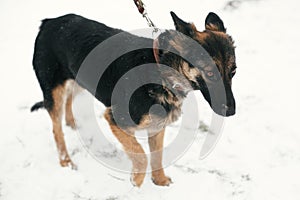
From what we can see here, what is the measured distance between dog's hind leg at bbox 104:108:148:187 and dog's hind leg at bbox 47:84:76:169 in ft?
2.94

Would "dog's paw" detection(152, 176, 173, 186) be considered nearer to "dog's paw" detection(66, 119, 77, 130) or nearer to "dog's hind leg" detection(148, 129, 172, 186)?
"dog's hind leg" detection(148, 129, 172, 186)

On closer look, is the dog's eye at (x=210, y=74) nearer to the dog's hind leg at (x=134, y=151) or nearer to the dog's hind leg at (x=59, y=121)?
the dog's hind leg at (x=134, y=151)

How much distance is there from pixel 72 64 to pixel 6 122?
6.66ft

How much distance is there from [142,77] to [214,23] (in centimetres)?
97

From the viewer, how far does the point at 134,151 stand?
→ 4.61 m

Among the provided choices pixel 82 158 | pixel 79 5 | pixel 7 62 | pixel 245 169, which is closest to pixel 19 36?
pixel 7 62

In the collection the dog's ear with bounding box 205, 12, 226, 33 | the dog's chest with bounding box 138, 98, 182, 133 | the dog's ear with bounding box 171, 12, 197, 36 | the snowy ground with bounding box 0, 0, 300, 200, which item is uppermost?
the dog's ear with bounding box 171, 12, 197, 36

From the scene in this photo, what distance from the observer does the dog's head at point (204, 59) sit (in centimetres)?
352

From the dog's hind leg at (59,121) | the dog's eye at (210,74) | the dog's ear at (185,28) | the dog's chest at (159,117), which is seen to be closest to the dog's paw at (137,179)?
the dog's chest at (159,117)

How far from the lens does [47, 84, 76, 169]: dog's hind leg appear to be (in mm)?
5000

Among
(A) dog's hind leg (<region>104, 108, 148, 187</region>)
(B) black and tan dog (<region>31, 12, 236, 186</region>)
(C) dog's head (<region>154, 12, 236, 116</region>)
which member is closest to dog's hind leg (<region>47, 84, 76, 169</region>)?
(B) black and tan dog (<region>31, 12, 236, 186</region>)

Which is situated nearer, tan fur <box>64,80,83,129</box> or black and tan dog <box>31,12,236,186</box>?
black and tan dog <box>31,12,236,186</box>

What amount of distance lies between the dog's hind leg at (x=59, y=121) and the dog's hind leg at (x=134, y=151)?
2.94 feet

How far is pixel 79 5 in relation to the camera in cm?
787
